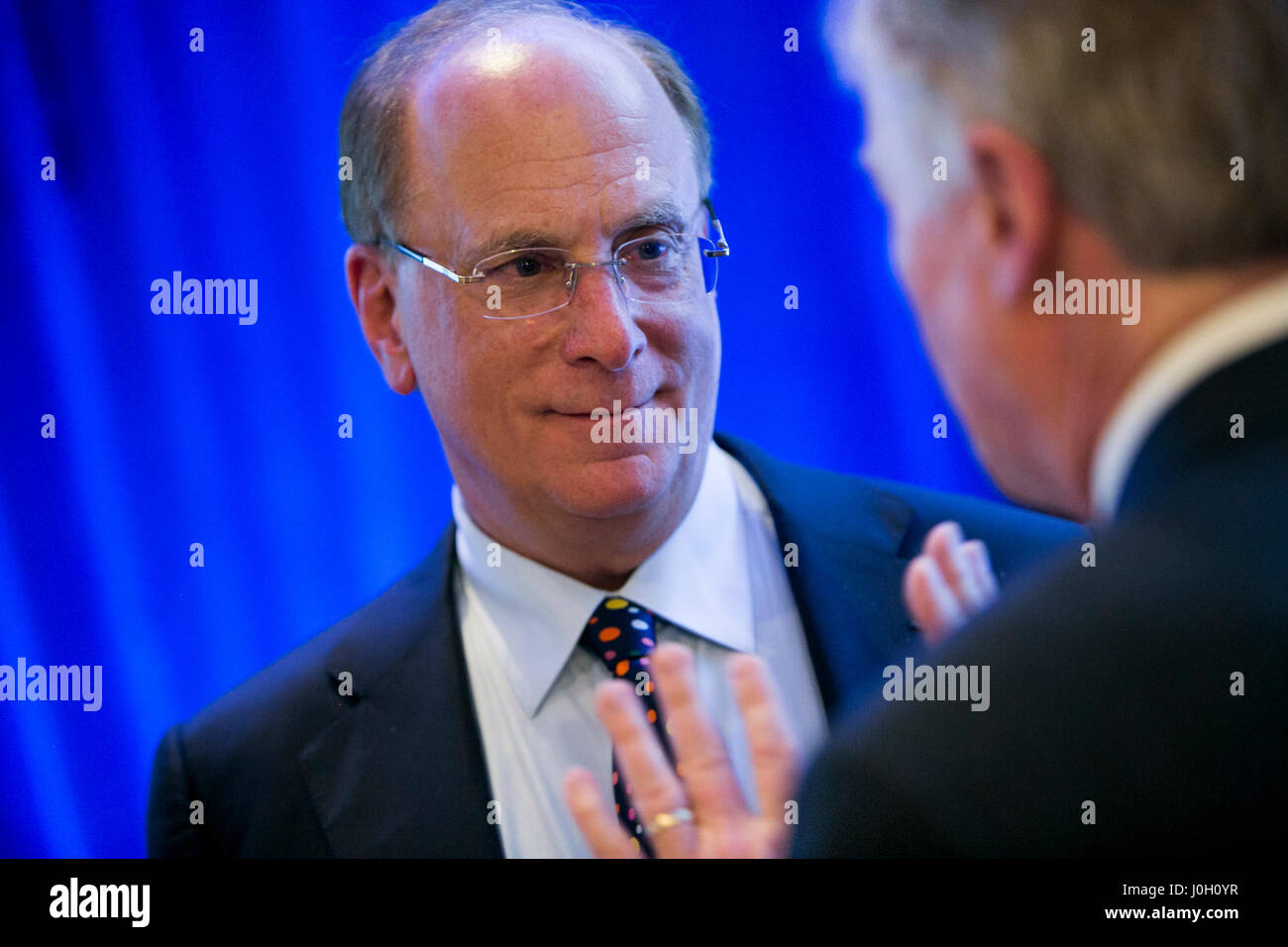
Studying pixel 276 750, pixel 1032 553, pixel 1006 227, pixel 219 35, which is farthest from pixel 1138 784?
pixel 219 35

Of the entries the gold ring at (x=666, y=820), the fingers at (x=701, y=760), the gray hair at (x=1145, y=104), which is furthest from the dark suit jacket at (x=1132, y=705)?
the gold ring at (x=666, y=820)

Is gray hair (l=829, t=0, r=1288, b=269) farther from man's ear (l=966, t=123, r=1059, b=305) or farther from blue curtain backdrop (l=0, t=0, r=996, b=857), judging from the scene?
blue curtain backdrop (l=0, t=0, r=996, b=857)

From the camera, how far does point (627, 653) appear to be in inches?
81.0

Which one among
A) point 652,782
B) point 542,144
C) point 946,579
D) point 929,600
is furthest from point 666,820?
point 542,144

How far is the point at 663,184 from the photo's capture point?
6.64 ft

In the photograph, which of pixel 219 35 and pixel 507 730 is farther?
pixel 219 35

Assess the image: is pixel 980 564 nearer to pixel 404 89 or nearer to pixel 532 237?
pixel 532 237

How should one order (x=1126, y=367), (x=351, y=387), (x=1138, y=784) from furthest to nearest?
(x=351, y=387), (x=1126, y=367), (x=1138, y=784)

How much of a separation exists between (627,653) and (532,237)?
70 centimetres

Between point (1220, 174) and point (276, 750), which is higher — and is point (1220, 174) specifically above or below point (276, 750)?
above

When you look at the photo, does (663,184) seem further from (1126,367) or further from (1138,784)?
(1138,784)

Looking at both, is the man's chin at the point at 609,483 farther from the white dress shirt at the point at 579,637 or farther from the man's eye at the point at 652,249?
the man's eye at the point at 652,249
